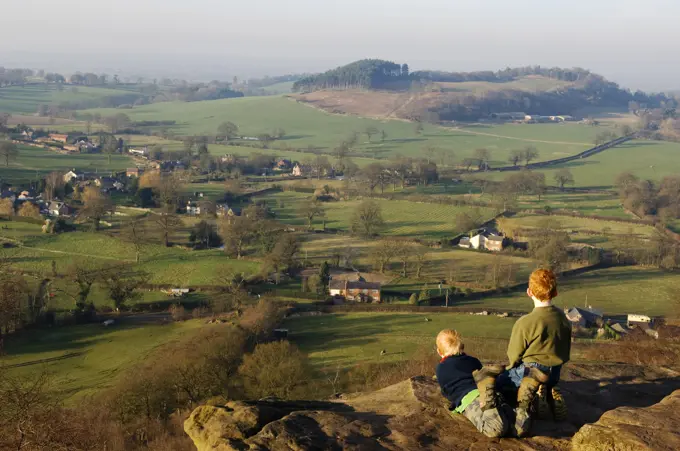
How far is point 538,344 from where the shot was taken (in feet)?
27.2

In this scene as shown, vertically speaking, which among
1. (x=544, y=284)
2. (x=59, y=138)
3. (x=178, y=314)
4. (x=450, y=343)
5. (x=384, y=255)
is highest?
(x=544, y=284)

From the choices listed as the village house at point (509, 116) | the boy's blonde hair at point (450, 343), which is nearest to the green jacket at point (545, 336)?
the boy's blonde hair at point (450, 343)

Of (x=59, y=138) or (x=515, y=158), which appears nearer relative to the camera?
(x=515, y=158)

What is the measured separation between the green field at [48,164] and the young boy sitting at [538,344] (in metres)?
78.0

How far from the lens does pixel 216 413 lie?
9.41 meters

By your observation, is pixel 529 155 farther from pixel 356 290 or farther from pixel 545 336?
pixel 545 336

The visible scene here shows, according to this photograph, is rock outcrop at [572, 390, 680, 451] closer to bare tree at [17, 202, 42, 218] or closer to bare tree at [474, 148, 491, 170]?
bare tree at [17, 202, 42, 218]

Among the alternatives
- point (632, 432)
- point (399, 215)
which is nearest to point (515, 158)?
point (399, 215)

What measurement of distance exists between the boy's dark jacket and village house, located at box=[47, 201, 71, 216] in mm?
60958

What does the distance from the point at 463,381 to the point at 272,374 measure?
46.9ft

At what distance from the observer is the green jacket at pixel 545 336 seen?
8.22 metres

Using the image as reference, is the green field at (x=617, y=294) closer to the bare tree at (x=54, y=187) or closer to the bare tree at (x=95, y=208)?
the bare tree at (x=95, y=208)

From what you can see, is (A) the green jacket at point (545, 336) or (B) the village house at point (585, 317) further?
(B) the village house at point (585, 317)

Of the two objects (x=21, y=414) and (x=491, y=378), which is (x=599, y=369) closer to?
(x=491, y=378)
